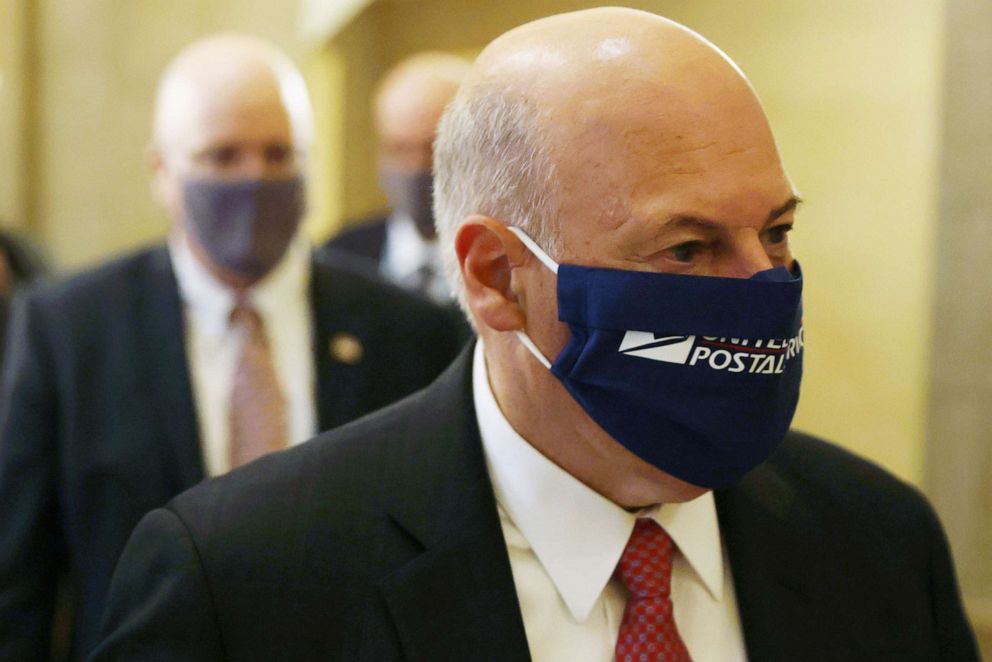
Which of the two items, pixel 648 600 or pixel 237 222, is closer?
pixel 648 600

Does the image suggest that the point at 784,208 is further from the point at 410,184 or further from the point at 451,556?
the point at 410,184

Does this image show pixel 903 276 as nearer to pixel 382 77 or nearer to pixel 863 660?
pixel 382 77

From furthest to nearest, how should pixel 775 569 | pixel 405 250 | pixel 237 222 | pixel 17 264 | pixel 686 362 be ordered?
pixel 17 264 < pixel 405 250 < pixel 237 222 < pixel 775 569 < pixel 686 362

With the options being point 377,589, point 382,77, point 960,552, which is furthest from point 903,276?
point 377,589

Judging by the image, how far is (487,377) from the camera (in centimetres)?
199

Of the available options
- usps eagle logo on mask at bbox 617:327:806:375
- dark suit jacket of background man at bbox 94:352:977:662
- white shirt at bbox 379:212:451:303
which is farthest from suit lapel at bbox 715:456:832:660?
white shirt at bbox 379:212:451:303

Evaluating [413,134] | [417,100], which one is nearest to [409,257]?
[413,134]

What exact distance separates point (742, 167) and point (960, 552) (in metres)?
4.01

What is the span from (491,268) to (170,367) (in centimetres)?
144

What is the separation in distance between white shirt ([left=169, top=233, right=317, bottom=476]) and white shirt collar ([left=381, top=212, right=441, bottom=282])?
4.85 feet

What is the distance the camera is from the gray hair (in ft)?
5.96

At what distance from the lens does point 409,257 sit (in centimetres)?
502

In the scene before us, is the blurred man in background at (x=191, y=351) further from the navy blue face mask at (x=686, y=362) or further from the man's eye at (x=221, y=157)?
the navy blue face mask at (x=686, y=362)

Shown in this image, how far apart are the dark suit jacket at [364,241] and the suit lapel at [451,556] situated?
3279mm
